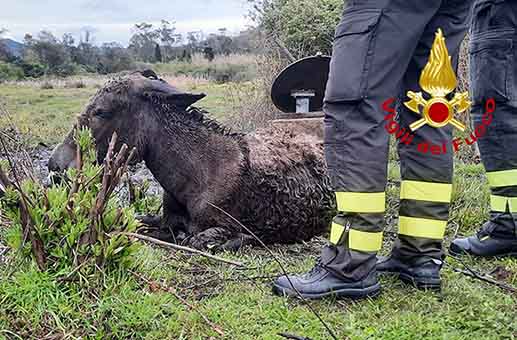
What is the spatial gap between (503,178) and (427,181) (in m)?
0.65

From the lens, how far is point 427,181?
2432 millimetres

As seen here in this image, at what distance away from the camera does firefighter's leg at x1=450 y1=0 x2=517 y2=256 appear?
2.75m

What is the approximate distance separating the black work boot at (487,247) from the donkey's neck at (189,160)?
1.29 metres

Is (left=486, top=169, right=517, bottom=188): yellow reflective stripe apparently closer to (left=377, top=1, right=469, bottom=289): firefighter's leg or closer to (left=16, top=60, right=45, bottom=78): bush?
(left=377, top=1, right=469, bottom=289): firefighter's leg

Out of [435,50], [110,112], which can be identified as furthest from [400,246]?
[110,112]

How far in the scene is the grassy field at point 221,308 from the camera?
76.3 inches

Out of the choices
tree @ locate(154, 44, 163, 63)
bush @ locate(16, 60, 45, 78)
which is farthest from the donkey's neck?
tree @ locate(154, 44, 163, 63)

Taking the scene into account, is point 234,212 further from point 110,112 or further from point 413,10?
point 413,10

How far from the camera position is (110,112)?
127 inches

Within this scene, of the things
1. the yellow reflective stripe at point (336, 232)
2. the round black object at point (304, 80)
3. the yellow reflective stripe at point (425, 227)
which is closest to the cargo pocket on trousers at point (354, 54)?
the yellow reflective stripe at point (336, 232)

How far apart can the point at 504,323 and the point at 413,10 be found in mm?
1252

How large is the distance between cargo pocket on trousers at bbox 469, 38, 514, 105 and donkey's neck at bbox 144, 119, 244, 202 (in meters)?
1.38

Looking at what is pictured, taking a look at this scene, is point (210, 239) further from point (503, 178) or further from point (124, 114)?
point (503, 178)

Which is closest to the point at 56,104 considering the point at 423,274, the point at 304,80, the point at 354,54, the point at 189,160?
the point at 304,80
